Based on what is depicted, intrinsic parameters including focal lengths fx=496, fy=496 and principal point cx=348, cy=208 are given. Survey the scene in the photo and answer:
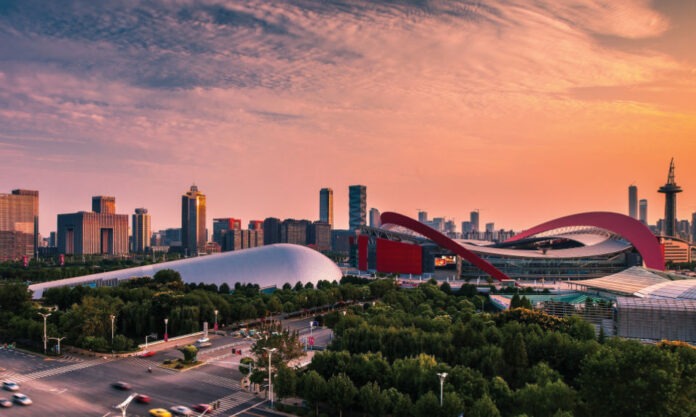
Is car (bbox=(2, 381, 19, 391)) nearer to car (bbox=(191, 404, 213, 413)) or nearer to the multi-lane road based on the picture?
the multi-lane road

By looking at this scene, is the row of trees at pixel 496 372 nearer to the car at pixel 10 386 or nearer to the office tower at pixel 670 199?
the car at pixel 10 386

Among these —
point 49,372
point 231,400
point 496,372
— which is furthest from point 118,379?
point 496,372

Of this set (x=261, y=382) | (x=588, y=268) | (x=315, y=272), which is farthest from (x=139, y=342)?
(x=588, y=268)

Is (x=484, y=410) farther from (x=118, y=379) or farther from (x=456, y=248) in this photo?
(x=456, y=248)

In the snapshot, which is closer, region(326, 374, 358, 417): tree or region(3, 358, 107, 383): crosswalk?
region(326, 374, 358, 417): tree

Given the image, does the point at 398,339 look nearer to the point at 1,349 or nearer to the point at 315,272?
the point at 1,349

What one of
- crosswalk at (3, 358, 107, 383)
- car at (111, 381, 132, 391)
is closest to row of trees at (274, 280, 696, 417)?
car at (111, 381, 132, 391)
